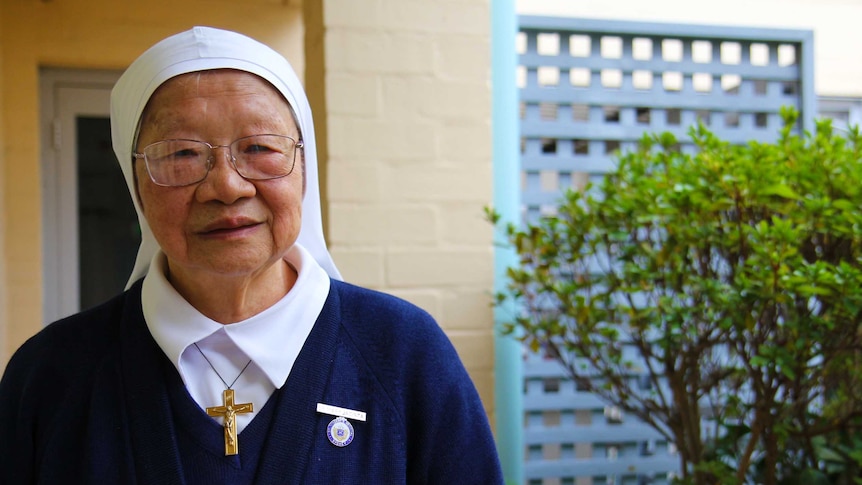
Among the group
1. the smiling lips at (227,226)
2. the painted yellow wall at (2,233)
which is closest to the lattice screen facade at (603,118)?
the smiling lips at (227,226)

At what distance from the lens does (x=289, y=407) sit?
145cm

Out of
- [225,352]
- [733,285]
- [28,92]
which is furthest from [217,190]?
[28,92]

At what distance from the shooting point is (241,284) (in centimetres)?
152

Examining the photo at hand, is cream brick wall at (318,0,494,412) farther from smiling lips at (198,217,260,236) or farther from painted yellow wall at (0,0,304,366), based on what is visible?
painted yellow wall at (0,0,304,366)

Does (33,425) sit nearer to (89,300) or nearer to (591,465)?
(591,465)

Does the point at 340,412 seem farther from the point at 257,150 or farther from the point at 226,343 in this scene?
the point at 257,150

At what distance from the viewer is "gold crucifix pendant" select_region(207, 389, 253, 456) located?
1408 mm

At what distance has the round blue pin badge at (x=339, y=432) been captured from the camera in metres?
1.46

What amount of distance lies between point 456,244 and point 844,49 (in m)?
4.73

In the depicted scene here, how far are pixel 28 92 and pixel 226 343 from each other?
349cm

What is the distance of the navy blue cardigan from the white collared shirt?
3 cm

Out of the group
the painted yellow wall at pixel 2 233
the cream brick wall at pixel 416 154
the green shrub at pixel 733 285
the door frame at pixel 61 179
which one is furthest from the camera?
the door frame at pixel 61 179

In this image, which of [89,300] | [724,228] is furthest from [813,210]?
[89,300]

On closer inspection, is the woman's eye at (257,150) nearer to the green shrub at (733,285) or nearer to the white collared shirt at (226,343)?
the white collared shirt at (226,343)
